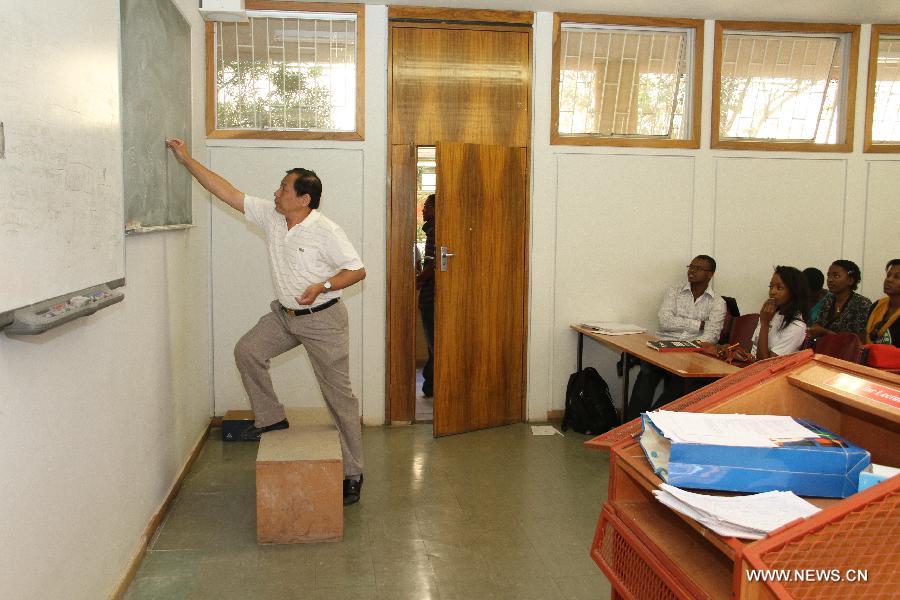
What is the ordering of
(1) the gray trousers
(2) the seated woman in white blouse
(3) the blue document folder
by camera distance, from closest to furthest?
(3) the blue document folder
(1) the gray trousers
(2) the seated woman in white blouse

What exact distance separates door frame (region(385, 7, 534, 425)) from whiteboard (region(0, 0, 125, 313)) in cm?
306

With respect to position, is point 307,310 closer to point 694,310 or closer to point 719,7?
point 694,310

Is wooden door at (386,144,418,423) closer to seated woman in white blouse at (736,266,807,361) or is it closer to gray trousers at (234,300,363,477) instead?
gray trousers at (234,300,363,477)

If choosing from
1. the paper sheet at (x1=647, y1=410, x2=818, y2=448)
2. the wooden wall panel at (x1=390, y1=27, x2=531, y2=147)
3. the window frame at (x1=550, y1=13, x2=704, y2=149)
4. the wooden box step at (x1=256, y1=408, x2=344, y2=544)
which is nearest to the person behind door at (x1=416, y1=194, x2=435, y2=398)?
the wooden wall panel at (x1=390, y1=27, x2=531, y2=147)

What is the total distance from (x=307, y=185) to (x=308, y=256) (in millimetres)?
359

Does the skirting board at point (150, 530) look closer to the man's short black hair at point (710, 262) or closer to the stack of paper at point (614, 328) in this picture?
the stack of paper at point (614, 328)

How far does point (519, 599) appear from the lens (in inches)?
126

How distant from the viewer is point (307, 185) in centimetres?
413

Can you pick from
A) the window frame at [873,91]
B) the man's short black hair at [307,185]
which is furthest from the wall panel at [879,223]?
the man's short black hair at [307,185]

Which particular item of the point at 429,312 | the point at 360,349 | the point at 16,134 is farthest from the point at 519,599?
the point at 429,312

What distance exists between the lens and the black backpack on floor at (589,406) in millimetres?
5832

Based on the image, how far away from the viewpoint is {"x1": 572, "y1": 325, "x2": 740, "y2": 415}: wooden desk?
4285 mm

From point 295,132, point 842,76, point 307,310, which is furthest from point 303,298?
point 842,76

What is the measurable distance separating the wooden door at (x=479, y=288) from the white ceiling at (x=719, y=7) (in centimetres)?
100
